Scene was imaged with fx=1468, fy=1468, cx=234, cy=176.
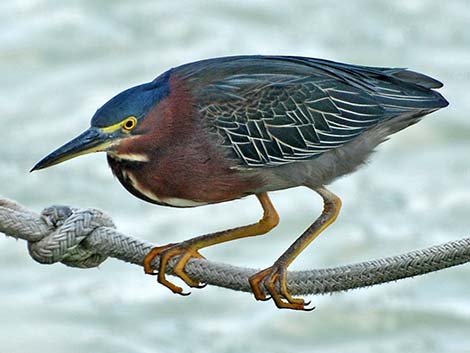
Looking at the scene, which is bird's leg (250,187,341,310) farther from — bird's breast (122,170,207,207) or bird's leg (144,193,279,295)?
bird's breast (122,170,207,207)

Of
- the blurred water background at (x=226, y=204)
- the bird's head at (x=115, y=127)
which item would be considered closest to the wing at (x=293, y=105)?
the bird's head at (x=115, y=127)

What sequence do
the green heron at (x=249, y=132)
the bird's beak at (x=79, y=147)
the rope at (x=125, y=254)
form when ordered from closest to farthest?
the rope at (x=125, y=254), the bird's beak at (x=79, y=147), the green heron at (x=249, y=132)

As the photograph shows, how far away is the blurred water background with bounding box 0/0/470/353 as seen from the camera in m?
7.66

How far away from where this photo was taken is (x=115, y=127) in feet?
14.2

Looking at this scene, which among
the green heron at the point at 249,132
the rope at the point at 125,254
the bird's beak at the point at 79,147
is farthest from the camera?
the green heron at the point at 249,132

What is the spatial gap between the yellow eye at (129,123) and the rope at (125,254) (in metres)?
0.27

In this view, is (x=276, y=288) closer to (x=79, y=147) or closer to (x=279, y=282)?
(x=279, y=282)

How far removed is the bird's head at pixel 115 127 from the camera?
168 inches

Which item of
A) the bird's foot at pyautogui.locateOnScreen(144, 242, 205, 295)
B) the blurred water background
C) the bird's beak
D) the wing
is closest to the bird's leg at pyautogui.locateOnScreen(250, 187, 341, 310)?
the bird's foot at pyautogui.locateOnScreen(144, 242, 205, 295)

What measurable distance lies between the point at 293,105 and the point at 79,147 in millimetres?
727

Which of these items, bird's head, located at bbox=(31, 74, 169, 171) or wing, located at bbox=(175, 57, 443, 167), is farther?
wing, located at bbox=(175, 57, 443, 167)

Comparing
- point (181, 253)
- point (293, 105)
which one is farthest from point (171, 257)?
point (293, 105)

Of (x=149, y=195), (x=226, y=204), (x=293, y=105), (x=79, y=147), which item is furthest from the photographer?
(x=226, y=204)

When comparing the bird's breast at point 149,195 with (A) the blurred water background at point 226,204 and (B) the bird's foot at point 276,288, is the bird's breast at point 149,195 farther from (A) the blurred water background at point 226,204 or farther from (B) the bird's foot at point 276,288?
(A) the blurred water background at point 226,204
